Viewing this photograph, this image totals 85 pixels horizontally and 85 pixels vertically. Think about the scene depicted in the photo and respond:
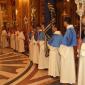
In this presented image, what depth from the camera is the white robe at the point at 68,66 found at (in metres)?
8.09

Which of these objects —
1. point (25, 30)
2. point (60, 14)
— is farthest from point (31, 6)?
point (60, 14)

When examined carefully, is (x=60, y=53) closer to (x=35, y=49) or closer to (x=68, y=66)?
(x=68, y=66)

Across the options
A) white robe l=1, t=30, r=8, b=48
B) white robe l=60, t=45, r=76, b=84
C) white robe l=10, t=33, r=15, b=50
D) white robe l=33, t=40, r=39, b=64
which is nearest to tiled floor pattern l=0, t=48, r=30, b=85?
white robe l=33, t=40, r=39, b=64

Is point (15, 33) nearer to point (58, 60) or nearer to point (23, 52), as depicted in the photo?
point (23, 52)

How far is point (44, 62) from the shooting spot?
10633 mm

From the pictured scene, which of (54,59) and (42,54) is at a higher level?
(54,59)

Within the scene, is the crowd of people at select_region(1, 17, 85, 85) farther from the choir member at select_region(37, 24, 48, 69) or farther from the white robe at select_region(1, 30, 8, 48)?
the white robe at select_region(1, 30, 8, 48)

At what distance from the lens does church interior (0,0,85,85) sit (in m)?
8.13

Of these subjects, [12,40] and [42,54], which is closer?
[42,54]

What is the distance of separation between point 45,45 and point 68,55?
2114 millimetres

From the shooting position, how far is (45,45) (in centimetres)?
1011

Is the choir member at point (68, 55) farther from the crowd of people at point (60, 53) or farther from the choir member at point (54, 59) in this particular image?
the choir member at point (54, 59)

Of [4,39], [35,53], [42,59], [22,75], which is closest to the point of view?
[22,75]

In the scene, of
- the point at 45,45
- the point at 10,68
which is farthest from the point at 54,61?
the point at 10,68
